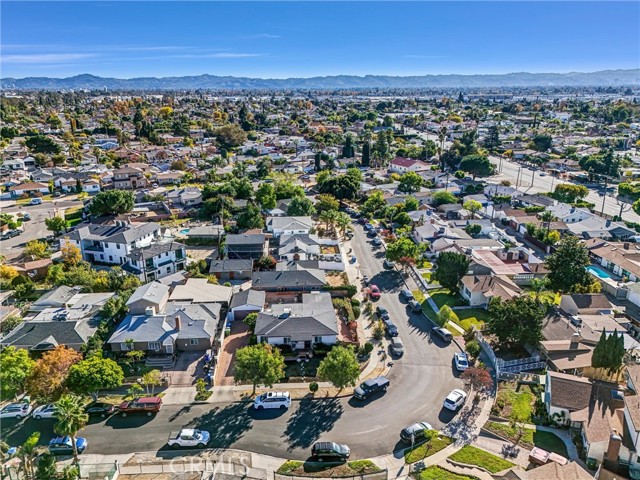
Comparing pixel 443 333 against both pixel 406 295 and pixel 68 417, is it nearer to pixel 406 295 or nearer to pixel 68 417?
pixel 406 295

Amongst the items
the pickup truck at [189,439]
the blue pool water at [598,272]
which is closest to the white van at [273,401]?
the pickup truck at [189,439]

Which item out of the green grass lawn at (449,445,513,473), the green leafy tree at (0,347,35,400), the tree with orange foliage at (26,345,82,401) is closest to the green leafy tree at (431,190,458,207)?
the green grass lawn at (449,445,513,473)

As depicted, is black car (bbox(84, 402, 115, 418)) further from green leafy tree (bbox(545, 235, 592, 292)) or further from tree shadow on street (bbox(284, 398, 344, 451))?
green leafy tree (bbox(545, 235, 592, 292))

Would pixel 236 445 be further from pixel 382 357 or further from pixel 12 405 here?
pixel 12 405

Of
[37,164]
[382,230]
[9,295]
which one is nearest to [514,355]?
[382,230]

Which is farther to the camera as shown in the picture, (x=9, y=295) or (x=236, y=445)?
(x=9, y=295)
